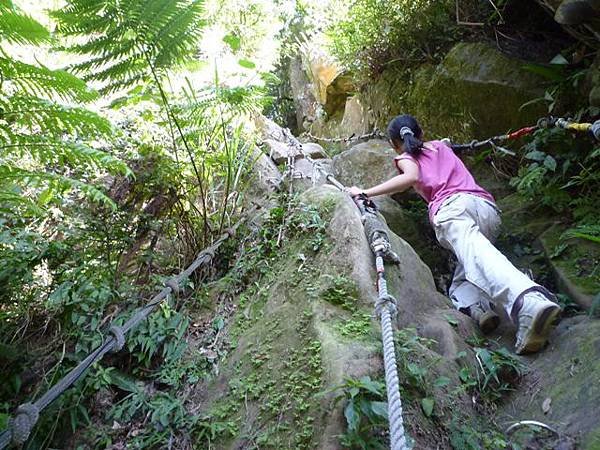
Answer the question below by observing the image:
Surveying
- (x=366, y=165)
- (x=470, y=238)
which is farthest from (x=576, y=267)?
(x=366, y=165)

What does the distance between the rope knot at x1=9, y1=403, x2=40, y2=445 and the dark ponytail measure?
297 cm

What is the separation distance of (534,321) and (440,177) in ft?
4.56

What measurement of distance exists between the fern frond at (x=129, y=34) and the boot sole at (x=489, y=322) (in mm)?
2536

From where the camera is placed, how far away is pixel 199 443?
1859 millimetres

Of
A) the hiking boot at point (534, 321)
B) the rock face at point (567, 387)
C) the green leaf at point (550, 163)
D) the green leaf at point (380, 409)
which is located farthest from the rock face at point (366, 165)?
the green leaf at point (380, 409)

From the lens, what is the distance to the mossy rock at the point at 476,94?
161 inches

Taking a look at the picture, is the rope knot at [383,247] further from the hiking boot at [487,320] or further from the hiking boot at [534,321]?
the hiking boot at [534,321]

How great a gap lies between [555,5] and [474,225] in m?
1.89

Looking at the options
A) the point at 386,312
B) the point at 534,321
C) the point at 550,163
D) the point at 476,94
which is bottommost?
the point at 534,321

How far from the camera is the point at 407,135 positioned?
137 inches

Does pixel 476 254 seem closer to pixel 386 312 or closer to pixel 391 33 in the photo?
pixel 386 312

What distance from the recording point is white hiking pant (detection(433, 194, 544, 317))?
245cm

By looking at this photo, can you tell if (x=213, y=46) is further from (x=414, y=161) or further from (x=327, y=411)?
(x=327, y=411)

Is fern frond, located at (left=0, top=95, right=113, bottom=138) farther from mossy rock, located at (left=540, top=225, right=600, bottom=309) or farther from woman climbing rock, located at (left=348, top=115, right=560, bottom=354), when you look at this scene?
mossy rock, located at (left=540, top=225, right=600, bottom=309)
